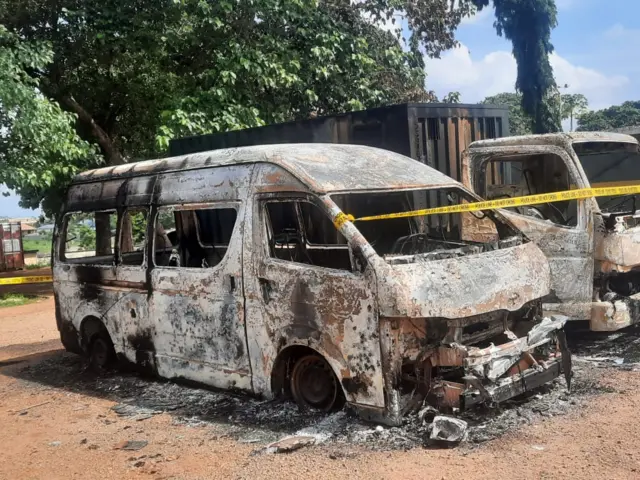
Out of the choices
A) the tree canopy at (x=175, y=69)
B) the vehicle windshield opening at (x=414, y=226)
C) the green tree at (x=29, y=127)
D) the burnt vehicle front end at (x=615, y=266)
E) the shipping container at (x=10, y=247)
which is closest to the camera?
the vehicle windshield opening at (x=414, y=226)

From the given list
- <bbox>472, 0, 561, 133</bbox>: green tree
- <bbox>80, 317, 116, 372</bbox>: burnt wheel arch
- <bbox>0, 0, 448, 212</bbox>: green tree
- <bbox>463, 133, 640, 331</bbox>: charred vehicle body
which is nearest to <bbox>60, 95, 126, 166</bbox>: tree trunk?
<bbox>0, 0, 448, 212</bbox>: green tree

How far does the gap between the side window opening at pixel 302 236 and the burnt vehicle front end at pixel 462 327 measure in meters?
0.80

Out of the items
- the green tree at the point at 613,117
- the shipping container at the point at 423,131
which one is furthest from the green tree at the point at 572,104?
the shipping container at the point at 423,131

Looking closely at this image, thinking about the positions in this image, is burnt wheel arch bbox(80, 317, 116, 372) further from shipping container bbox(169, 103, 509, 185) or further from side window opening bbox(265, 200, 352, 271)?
shipping container bbox(169, 103, 509, 185)

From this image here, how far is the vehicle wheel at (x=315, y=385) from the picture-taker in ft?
15.3

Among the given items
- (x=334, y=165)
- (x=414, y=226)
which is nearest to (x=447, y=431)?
(x=334, y=165)

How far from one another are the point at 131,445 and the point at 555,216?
426 cm

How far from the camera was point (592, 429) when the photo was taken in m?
4.23

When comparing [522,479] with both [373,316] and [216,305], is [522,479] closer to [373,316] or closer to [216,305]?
[373,316]

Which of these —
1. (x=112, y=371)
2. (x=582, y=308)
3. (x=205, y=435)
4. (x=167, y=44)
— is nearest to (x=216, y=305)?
(x=205, y=435)

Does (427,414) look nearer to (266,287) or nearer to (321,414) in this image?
(321,414)

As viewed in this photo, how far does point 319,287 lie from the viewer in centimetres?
447

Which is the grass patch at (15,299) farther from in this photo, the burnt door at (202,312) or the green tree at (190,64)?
the burnt door at (202,312)

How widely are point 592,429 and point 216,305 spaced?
9.33 feet
